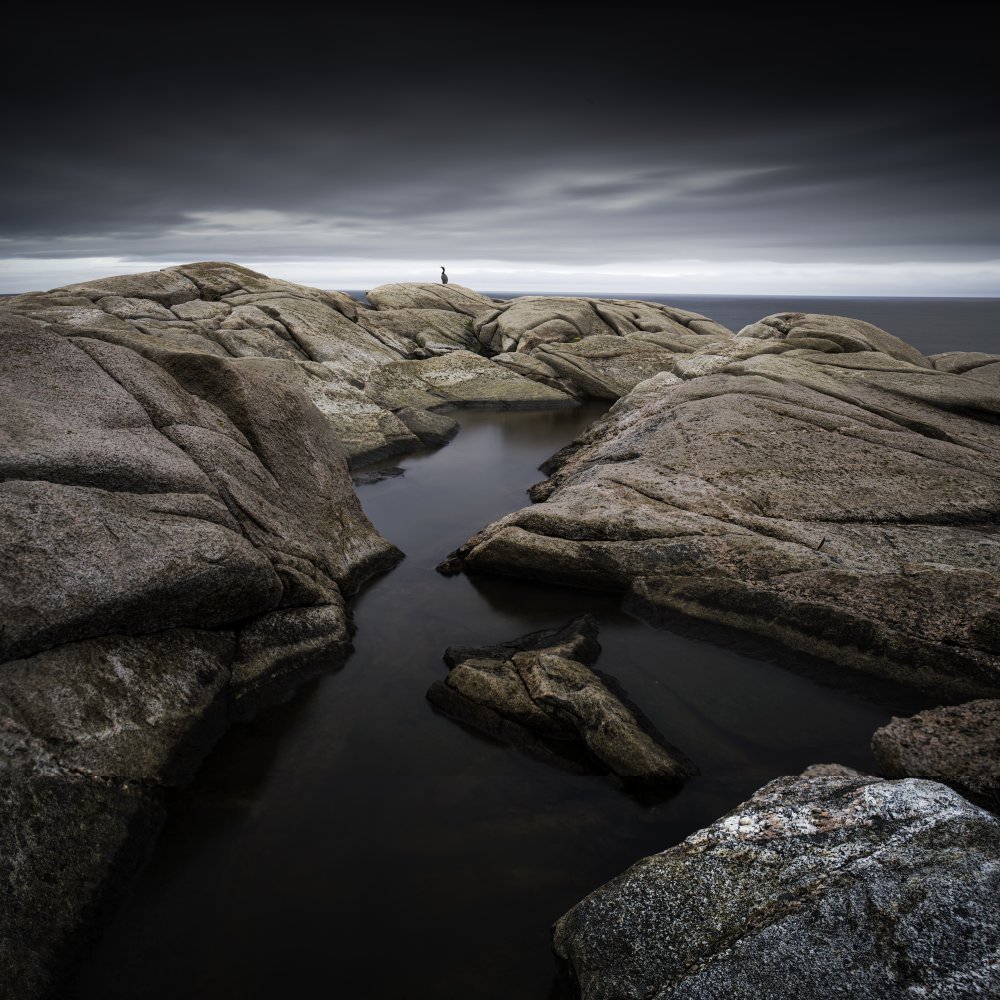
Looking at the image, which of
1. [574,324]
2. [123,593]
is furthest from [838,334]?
[123,593]

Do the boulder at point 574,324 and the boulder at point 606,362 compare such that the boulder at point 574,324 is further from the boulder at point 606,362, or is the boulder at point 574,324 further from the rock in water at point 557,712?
the rock in water at point 557,712

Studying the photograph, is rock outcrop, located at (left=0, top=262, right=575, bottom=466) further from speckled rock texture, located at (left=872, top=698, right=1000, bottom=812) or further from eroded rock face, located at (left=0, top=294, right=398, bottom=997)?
speckled rock texture, located at (left=872, top=698, right=1000, bottom=812)

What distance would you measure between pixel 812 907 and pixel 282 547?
10064 millimetres

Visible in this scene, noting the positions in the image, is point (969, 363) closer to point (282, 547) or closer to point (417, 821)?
point (282, 547)

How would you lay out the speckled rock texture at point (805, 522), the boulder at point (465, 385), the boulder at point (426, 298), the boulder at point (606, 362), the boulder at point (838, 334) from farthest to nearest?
1. the boulder at point (426, 298)
2. the boulder at point (606, 362)
3. the boulder at point (465, 385)
4. the boulder at point (838, 334)
5. the speckled rock texture at point (805, 522)

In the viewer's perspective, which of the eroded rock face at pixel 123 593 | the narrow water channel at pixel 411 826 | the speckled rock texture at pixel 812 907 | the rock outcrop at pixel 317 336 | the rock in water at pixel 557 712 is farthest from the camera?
the rock outcrop at pixel 317 336

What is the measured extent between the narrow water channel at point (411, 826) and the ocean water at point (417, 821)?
22mm

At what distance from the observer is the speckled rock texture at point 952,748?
809cm

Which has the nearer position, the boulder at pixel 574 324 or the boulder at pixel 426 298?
the boulder at pixel 574 324

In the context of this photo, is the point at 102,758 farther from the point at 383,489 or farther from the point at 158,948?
the point at 383,489

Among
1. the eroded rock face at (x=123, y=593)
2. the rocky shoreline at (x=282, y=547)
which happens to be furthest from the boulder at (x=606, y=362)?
the eroded rock face at (x=123, y=593)

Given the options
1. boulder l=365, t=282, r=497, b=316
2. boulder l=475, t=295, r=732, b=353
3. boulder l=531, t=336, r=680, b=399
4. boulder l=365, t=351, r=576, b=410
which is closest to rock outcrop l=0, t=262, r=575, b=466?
boulder l=365, t=351, r=576, b=410

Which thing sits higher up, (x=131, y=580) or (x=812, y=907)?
(x=131, y=580)

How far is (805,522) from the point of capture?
14617 millimetres
